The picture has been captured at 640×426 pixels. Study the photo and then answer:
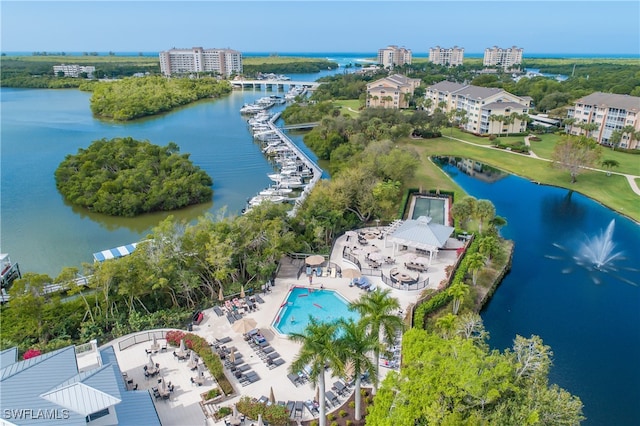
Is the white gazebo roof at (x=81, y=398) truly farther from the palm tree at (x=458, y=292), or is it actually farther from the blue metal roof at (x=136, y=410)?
the palm tree at (x=458, y=292)

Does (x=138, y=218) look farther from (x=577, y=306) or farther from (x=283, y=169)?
(x=577, y=306)

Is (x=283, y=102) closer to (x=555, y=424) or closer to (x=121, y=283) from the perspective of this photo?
(x=121, y=283)

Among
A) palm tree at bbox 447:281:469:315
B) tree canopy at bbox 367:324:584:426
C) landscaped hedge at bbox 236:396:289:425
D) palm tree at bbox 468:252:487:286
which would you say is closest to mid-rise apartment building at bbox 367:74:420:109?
palm tree at bbox 468:252:487:286

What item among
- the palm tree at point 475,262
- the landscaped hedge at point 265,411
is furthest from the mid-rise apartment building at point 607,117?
the landscaped hedge at point 265,411

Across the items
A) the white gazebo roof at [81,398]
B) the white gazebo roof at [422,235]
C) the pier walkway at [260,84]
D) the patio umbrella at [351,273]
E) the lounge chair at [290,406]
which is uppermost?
the pier walkway at [260,84]

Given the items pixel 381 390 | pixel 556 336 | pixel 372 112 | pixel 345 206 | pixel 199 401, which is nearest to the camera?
pixel 381 390

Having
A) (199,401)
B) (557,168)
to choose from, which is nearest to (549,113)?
(557,168)
